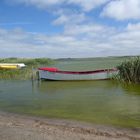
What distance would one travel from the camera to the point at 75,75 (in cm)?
3023

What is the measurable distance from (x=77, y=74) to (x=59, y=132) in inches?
839

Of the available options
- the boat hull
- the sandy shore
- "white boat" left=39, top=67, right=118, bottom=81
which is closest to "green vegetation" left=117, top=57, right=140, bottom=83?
"white boat" left=39, top=67, right=118, bottom=81

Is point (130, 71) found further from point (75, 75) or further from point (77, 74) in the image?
point (75, 75)

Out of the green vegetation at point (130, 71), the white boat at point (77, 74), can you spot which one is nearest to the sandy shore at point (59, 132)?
→ the green vegetation at point (130, 71)

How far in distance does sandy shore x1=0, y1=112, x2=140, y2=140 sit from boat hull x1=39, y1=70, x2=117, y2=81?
18792 mm

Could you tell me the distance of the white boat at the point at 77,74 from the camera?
2928 centimetres

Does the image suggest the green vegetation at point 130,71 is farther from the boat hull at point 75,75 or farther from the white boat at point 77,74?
the boat hull at point 75,75

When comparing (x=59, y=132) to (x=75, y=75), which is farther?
(x=75, y=75)

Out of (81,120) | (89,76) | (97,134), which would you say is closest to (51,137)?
(97,134)

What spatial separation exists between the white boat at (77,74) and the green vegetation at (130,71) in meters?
2.15

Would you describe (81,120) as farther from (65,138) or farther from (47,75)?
(47,75)

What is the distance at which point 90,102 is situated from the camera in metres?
16.5

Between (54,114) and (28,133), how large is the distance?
464cm


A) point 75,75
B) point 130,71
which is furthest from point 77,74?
point 130,71
